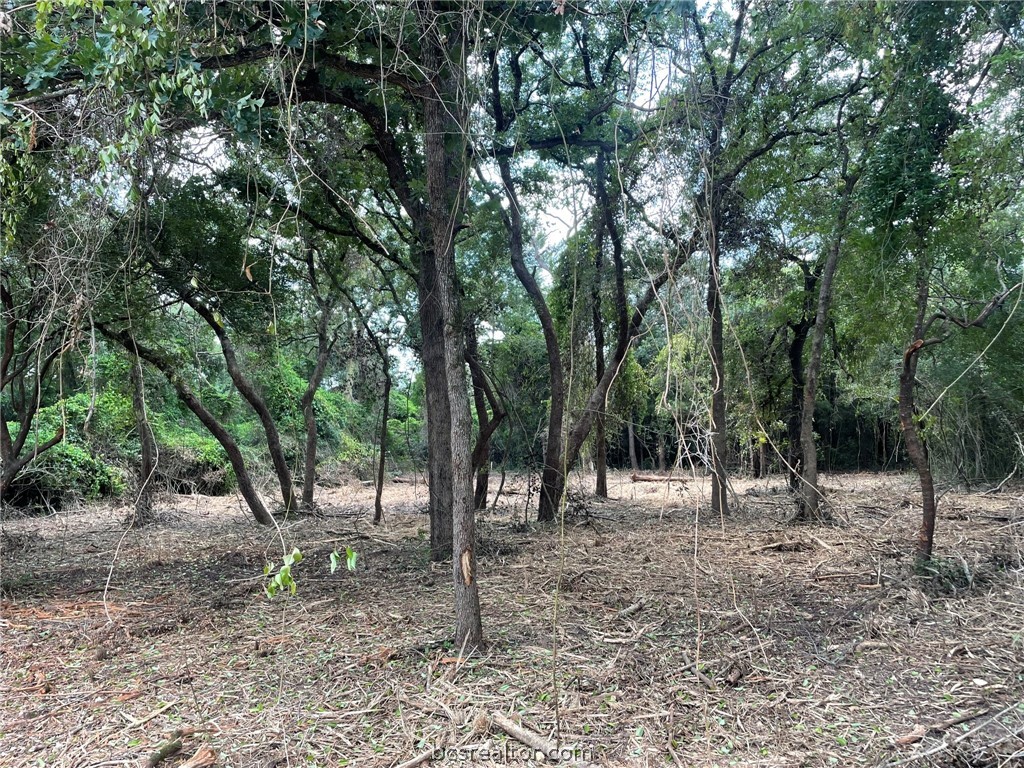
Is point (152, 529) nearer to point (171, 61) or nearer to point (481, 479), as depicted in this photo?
point (481, 479)

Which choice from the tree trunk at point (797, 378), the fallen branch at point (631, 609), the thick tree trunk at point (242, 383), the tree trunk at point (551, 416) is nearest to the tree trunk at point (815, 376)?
the tree trunk at point (797, 378)

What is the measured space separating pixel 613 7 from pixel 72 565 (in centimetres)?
725

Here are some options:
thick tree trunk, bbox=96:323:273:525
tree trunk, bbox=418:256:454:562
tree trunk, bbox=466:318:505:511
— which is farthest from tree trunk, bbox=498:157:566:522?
thick tree trunk, bbox=96:323:273:525

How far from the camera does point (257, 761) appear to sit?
2.44 m

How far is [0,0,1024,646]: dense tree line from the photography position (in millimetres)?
3100

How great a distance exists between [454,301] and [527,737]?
229cm

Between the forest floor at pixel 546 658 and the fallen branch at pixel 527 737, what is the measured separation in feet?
0.13

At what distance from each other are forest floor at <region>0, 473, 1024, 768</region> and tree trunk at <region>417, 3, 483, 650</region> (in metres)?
0.34

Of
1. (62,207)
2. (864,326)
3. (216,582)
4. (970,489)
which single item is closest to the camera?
(62,207)

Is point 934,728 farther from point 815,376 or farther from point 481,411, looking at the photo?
A: point 481,411

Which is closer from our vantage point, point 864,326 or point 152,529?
point 864,326

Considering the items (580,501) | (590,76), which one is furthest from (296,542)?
(590,76)

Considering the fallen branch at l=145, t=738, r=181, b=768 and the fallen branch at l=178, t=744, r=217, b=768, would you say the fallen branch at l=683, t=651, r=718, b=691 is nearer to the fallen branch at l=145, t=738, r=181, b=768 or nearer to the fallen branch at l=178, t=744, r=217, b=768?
the fallen branch at l=178, t=744, r=217, b=768

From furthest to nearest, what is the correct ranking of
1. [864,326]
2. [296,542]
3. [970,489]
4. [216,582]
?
[970,489] → [296,542] → [864,326] → [216,582]
